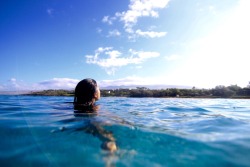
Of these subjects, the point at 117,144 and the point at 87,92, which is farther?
the point at 87,92

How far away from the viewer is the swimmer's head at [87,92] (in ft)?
18.1

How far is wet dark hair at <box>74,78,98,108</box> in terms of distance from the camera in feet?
18.1

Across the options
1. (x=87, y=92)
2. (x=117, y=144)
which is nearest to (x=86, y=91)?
(x=87, y=92)

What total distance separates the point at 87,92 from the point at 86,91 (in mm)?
39

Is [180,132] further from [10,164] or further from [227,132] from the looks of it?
[10,164]

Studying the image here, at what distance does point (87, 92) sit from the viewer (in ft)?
18.5

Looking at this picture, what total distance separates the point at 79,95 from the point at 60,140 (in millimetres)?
2054

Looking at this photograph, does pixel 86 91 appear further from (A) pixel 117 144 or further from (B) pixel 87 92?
(A) pixel 117 144

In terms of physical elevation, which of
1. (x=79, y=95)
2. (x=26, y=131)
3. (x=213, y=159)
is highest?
(x=79, y=95)

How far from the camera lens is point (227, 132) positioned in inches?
185

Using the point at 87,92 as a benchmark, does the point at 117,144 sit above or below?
below

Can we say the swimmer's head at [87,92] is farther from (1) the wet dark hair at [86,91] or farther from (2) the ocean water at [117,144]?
(2) the ocean water at [117,144]

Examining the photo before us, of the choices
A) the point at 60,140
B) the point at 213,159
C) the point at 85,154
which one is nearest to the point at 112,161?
the point at 85,154

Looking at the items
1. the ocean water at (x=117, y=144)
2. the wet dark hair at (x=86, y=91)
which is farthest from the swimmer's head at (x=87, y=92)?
the ocean water at (x=117, y=144)
